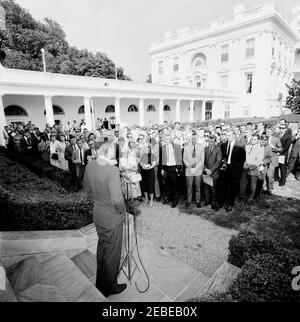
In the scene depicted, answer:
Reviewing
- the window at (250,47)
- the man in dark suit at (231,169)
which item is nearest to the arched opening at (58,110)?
the man in dark suit at (231,169)

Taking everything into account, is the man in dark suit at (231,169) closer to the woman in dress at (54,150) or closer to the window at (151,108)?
the woman in dress at (54,150)

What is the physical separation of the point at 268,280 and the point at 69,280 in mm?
2556

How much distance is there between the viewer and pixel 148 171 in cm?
612

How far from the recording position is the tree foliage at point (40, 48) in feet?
86.9

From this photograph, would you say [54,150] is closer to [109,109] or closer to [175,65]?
[109,109]

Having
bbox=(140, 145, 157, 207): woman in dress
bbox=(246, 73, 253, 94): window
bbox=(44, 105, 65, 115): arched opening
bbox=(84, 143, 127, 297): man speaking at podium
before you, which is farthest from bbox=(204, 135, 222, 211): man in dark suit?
bbox=(246, 73, 253, 94): window

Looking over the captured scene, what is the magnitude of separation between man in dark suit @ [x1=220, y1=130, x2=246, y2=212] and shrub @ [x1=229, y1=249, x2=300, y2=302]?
122 inches

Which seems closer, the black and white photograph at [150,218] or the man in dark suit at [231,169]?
the black and white photograph at [150,218]

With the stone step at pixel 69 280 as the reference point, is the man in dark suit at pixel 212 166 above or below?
above

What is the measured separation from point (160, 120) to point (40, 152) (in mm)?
19362

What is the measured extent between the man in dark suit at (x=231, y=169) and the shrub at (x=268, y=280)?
122 inches

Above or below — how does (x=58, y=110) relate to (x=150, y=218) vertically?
above

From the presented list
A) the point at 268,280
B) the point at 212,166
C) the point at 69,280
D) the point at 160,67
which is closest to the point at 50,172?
the point at 69,280

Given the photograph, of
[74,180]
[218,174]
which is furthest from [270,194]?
[74,180]
